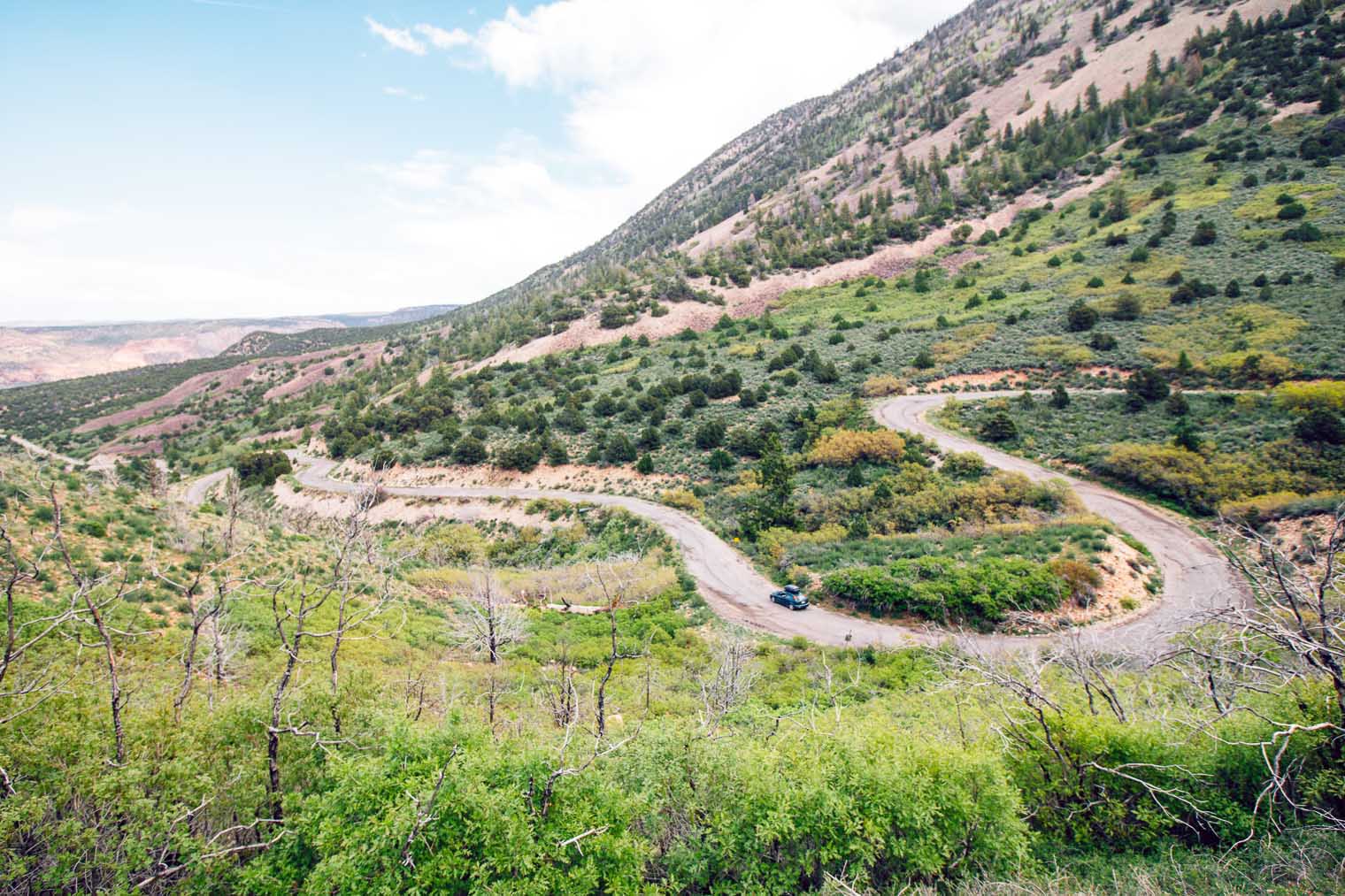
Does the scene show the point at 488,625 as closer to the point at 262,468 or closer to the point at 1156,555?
the point at 1156,555

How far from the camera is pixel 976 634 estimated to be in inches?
751

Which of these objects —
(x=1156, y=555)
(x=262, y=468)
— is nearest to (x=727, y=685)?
(x=1156, y=555)

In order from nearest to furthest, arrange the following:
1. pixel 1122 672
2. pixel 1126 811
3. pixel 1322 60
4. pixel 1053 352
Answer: pixel 1126 811 → pixel 1122 672 → pixel 1053 352 → pixel 1322 60

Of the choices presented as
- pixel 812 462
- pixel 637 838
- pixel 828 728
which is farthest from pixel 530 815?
pixel 812 462

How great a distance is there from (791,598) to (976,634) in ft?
21.9

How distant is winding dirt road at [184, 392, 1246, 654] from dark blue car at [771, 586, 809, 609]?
0.92ft

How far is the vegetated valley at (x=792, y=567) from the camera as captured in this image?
6.42 m

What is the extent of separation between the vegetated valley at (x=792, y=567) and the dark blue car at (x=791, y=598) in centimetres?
73

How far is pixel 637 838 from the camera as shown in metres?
6.89

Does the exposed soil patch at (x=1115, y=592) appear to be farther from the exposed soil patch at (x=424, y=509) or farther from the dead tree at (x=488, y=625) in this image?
the exposed soil patch at (x=424, y=509)

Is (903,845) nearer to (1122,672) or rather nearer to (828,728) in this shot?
(828,728)

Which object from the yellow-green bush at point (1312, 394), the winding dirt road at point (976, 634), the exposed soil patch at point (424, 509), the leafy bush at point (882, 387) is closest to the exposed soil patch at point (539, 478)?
the winding dirt road at point (976, 634)

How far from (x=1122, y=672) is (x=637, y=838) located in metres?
12.5

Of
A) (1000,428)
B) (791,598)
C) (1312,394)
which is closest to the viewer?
(791,598)
